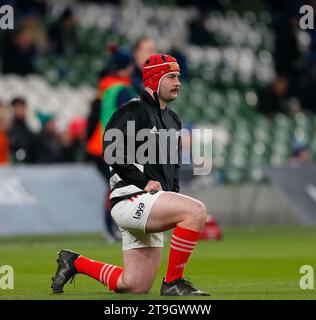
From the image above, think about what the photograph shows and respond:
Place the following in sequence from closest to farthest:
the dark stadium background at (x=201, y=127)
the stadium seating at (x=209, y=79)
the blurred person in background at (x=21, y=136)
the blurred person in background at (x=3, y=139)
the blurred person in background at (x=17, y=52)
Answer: the dark stadium background at (x=201, y=127)
the blurred person in background at (x=3, y=139)
the blurred person in background at (x=21, y=136)
the blurred person in background at (x=17, y=52)
the stadium seating at (x=209, y=79)

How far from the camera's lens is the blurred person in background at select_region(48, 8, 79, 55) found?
2381 centimetres

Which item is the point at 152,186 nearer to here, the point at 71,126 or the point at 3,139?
the point at 3,139

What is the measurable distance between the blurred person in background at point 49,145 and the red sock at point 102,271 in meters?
10.5

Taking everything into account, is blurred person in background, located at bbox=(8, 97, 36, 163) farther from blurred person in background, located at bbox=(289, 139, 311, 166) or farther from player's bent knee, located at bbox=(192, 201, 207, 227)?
player's bent knee, located at bbox=(192, 201, 207, 227)

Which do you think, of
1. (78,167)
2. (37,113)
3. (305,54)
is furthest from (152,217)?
(305,54)

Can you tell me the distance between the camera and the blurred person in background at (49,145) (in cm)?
Answer: 2006

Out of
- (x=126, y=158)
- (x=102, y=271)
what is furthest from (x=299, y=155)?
(x=126, y=158)

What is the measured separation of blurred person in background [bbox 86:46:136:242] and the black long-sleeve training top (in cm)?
585

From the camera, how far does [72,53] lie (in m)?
24.6

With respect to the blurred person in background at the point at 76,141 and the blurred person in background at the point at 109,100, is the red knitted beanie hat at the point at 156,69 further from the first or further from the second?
the blurred person in background at the point at 76,141

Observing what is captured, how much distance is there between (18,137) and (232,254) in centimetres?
678

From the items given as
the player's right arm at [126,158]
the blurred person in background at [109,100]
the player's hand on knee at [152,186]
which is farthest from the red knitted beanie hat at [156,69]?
the blurred person in background at [109,100]

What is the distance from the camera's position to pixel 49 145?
20.1 metres

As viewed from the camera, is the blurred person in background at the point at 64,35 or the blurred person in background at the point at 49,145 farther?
the blurred person in background at the point at 64,35
